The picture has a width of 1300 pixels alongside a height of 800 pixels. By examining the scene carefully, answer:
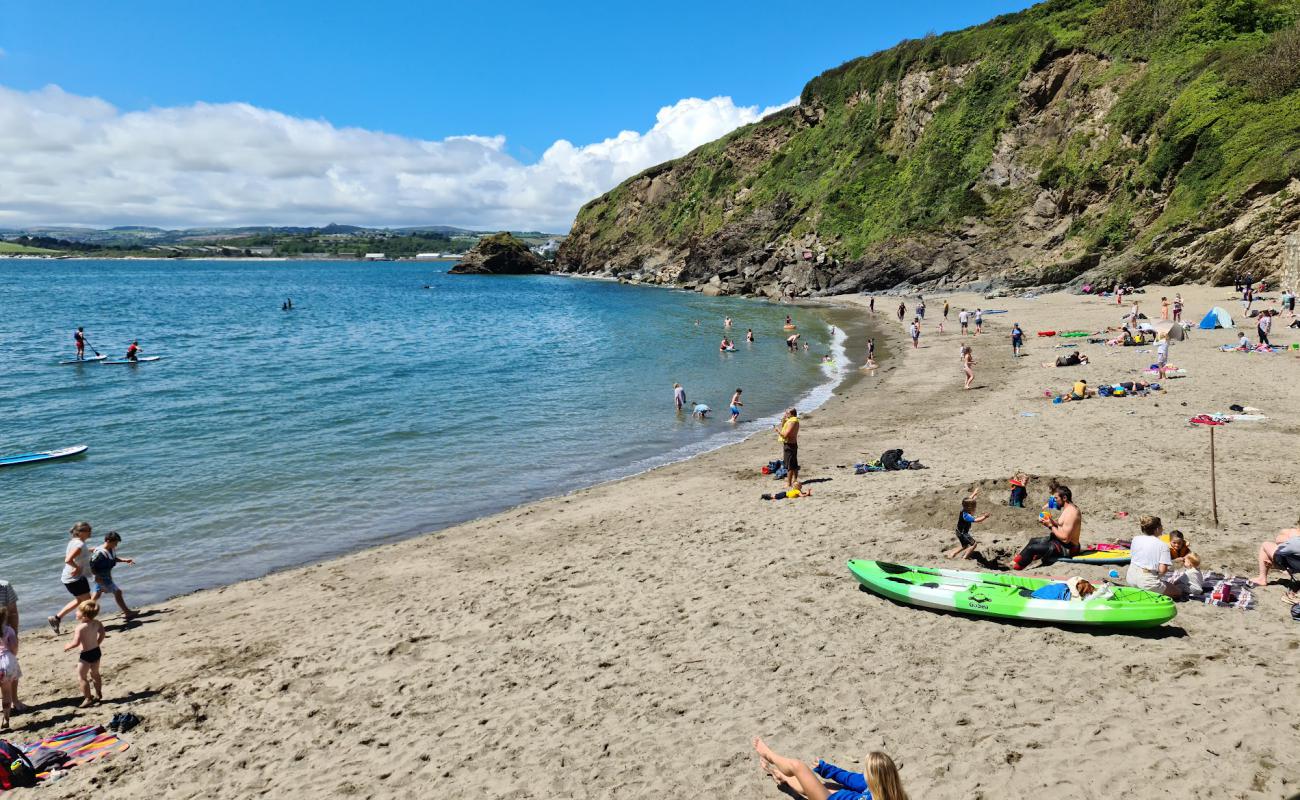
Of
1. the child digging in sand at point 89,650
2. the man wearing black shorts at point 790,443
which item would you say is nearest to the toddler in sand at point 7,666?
the child digging in sand at point 89,650

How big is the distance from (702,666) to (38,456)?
20134 mm

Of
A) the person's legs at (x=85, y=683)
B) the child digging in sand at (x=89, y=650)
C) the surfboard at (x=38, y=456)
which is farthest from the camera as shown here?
the surfboard at (x=38, y=456)

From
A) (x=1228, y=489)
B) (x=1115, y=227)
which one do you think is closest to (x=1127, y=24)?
(x=1115, y=227)

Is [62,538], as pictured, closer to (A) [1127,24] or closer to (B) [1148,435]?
(B) [1148,435]

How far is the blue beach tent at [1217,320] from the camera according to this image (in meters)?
30.6

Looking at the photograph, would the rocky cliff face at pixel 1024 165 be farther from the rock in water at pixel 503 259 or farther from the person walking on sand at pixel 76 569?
the rock in water at pixel 503 259

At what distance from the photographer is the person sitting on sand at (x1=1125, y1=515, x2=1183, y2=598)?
8719 mm

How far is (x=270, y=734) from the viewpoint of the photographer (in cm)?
779

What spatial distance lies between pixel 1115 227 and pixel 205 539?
54.4 metres

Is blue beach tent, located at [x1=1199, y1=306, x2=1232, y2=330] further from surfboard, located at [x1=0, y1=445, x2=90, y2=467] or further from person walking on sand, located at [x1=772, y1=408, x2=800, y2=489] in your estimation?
surfboard, located at [x1=0, y1=445, x2=90, y2=467]

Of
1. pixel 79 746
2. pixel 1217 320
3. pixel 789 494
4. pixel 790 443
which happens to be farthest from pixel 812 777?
pixel 1217 320

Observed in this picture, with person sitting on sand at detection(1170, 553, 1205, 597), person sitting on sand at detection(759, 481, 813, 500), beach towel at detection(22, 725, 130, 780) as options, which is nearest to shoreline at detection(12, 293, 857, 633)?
beach towel at detection(22, 725, 130, 780)

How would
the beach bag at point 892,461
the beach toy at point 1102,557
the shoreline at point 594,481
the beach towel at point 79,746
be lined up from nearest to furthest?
the beach towel at point 79,746 < the beach toy at point 1102,557 < the shoreline at point 594,481 < the beach bag at point 892,461

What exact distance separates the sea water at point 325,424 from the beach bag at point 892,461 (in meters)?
6.34
